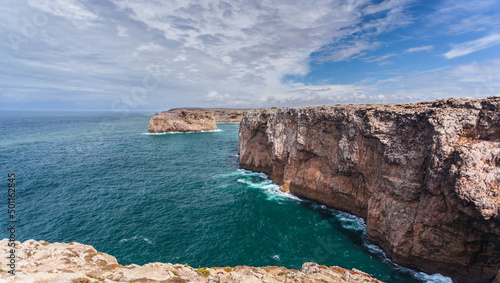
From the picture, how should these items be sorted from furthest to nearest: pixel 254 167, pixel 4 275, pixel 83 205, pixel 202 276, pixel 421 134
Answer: pixel 254 167 → pixel 83 205 → pixel 421 134 → pixel 202 276 → pixel 4 275

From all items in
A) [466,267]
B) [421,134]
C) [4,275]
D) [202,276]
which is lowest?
[466,267]

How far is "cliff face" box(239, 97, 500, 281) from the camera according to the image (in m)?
19.9

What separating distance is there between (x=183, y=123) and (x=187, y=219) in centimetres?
11523

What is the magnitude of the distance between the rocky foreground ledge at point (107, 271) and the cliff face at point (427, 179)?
12.3 meters

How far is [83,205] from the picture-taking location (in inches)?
1594

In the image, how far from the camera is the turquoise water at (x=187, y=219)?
2717 cm

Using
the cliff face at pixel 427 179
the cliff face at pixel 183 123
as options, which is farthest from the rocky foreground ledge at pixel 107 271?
the cliff face at pixel 183 123

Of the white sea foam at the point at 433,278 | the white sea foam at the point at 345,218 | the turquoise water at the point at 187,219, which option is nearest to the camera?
the white sea foam at the point at 433,278

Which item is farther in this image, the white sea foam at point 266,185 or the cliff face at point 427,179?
the white sea foam at point 266,185

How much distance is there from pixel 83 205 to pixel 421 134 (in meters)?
56.9

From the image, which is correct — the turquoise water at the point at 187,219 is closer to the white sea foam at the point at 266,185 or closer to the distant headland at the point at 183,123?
the white sea foam at the point at 266,185

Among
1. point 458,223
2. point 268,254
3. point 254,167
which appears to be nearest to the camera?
point 458,223

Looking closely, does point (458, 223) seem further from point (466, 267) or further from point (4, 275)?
point (4, 275)

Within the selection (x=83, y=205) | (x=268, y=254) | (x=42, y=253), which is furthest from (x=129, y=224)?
(x=268, y=254)
